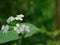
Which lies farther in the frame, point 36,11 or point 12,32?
point 36,11

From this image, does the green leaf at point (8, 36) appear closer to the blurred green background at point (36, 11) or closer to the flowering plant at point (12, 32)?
the flowering plant at point (12, 32)

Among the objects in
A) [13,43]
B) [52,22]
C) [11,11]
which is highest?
[11,11]

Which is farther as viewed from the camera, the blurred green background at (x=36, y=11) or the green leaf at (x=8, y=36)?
the blurred green background at (x=36, y=11)

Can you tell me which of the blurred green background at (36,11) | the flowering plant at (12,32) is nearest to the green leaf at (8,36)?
the flowering plant at (12,32)

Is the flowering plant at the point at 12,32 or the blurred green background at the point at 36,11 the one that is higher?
the blurred green background at the point at 36,11

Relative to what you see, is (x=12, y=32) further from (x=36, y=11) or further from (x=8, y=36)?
(x=36, y=11)

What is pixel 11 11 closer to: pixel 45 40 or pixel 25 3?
pixel 25 3

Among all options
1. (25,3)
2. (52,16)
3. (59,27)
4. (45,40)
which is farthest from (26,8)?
(45,40)

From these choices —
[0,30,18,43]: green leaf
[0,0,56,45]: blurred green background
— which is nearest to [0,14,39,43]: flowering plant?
[0,30,18,43]: green leaf

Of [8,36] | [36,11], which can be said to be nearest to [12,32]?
[8,36]

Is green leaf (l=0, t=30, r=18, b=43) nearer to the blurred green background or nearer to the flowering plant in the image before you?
the flowering plant

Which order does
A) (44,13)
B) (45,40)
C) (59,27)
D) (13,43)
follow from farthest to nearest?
(44,13) → (59,27) → (45,40) → (13,43)
